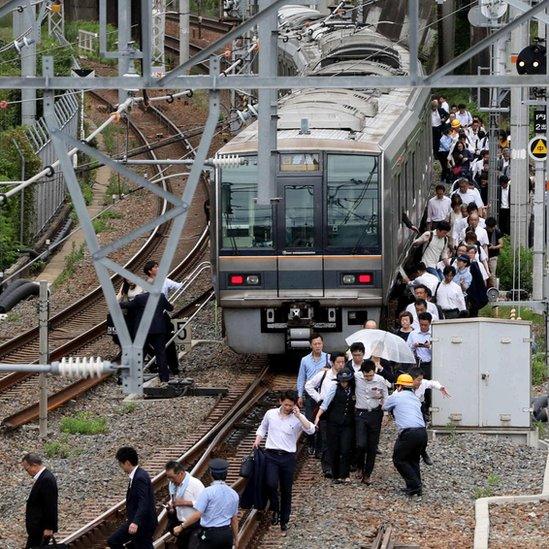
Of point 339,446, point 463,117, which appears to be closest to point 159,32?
point 463,117

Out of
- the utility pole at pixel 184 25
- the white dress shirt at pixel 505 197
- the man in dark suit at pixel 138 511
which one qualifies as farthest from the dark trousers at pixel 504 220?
the man in dark suit at pixel 138 511

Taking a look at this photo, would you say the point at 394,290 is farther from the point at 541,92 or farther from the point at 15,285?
the point at 15,285

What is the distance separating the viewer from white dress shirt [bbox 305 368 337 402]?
1599 cm

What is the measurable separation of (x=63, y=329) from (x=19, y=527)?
1038 centimetres

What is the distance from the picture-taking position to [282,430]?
14312 millimetres

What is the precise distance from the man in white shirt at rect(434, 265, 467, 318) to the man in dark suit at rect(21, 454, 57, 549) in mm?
8296

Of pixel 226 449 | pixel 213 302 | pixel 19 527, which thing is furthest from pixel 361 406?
pixel 213 302

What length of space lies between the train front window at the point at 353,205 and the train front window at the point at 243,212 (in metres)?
0.78

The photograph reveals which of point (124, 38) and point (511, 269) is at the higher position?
point (124, 38)

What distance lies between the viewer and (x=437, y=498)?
15555 millimetres

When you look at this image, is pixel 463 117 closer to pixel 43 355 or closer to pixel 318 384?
pixel 43 355

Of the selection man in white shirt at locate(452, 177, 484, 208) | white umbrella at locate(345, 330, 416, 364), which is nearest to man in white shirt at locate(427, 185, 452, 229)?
man in white shirt at locate(452, 177, 484, 208)

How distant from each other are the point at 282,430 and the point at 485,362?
3829 mm

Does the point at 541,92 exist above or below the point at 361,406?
above
